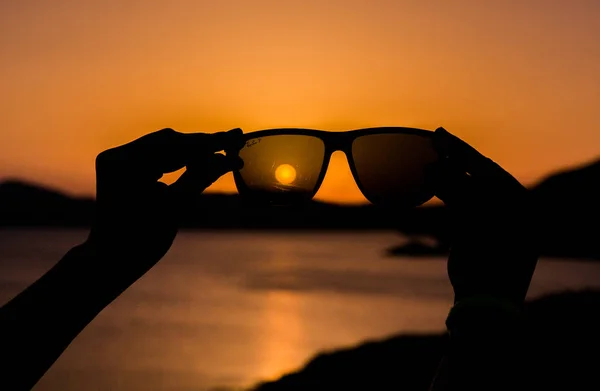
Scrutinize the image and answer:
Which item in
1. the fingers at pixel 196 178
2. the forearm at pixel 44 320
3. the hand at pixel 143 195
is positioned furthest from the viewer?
the fingers at pixel 196 178

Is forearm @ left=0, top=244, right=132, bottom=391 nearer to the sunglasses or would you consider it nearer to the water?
the sunglasses

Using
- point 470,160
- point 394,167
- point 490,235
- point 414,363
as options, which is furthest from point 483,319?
point 414,363

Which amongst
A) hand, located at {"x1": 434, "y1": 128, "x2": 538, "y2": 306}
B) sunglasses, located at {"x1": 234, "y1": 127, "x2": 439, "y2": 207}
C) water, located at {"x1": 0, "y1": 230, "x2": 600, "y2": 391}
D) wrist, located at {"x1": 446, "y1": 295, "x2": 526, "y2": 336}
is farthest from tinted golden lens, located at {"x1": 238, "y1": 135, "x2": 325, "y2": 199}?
water, located at {"x1": 0, "y1": 230, "x2": 600, "y2": 391}

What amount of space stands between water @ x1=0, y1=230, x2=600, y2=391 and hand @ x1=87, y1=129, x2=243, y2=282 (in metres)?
27.0

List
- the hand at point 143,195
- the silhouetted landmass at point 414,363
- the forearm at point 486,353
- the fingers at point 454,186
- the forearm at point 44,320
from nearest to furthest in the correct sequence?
the forearm at point 44,320 < the forearm at point 486,353 < the hand at point 143,195 < the fingers at point 454,186 < the silhouetted landmass at point 414,363

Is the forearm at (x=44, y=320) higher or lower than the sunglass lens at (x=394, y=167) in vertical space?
higher

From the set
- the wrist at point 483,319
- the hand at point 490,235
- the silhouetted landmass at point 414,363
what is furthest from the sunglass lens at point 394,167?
the silhouetted landmass at point 414,363

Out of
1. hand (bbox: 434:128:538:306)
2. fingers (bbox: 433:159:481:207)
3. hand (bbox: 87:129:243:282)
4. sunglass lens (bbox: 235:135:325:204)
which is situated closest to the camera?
hand (bbox: 87:129:243:282)

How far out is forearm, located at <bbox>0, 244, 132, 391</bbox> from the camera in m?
1.18

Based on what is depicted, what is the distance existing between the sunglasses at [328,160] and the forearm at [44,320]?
180cm

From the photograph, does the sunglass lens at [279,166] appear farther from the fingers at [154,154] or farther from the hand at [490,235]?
the hand at [490,235]

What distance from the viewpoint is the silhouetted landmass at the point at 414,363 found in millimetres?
17828

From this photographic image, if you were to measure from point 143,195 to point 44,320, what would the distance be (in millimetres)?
493

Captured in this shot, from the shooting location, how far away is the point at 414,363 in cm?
2153
